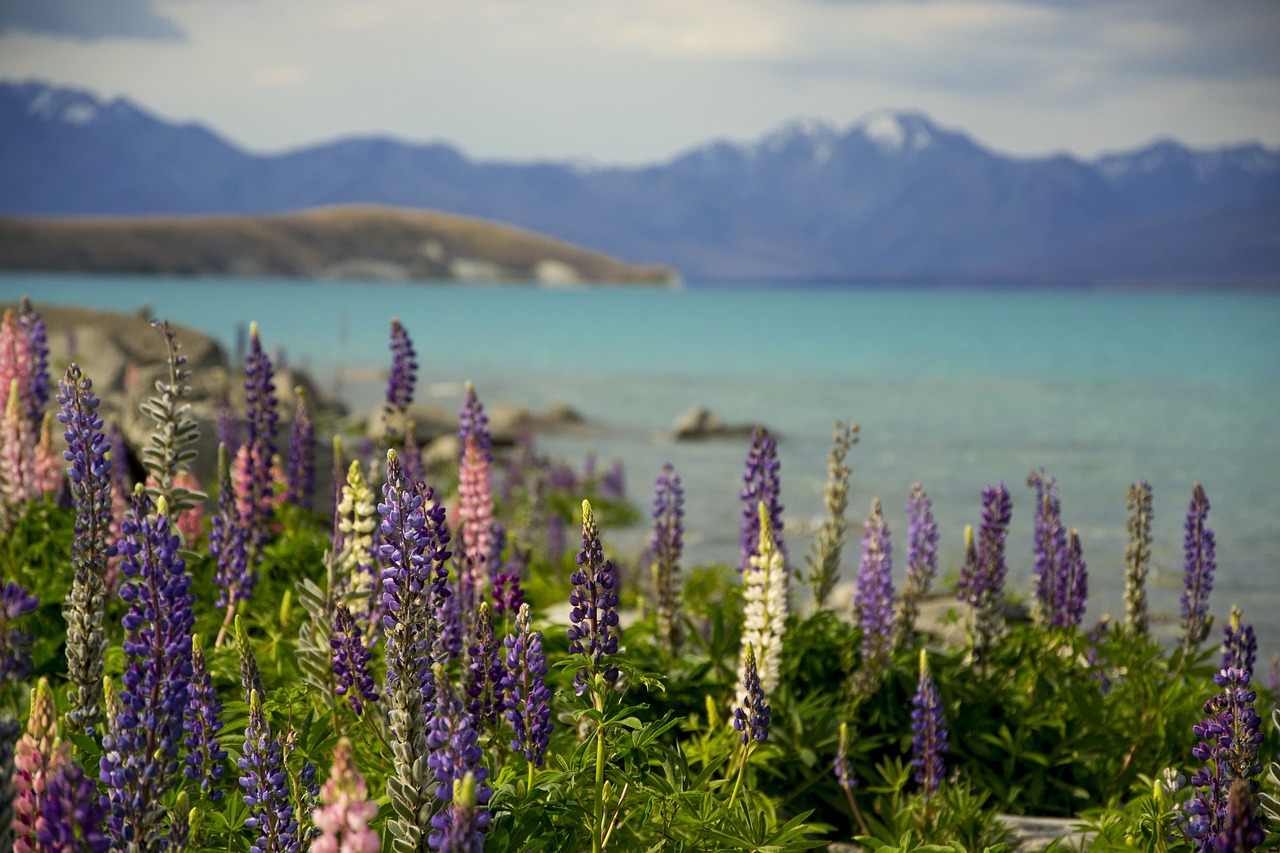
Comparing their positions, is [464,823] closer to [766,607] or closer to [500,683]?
[500,683]

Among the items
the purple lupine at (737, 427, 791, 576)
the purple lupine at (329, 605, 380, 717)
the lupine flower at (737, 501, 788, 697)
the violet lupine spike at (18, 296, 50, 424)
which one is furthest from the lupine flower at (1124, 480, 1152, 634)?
the violet lupine spike at (18, 296, 50, 424)

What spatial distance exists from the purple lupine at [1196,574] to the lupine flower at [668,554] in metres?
2.80

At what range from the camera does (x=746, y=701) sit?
163 inches

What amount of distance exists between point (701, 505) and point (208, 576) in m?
12.8

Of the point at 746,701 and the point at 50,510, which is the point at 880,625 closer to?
the point at 746,701

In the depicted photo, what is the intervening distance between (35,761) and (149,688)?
56 centimetres

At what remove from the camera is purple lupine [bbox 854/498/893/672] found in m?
5.97

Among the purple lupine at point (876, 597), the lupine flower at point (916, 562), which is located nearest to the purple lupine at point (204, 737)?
the purple lupine at point (876, 597)

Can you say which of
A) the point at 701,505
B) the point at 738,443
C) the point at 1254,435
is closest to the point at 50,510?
the point at 701,505

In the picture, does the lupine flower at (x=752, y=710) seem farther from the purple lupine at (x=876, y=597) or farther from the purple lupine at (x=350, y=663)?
the purple lupine at (x=876, y=597)

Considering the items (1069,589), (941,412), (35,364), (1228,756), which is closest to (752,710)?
(1228,756)

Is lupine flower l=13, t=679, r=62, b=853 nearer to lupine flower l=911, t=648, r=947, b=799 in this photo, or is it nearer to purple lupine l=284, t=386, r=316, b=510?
lupine flower l=911, t=648, r=947, b=799

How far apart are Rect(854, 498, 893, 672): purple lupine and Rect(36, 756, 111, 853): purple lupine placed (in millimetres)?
4088

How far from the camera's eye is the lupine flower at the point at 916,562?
258 inches
